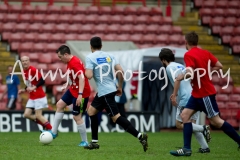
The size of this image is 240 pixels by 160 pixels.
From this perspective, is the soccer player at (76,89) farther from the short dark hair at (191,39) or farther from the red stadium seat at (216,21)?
the red stadium seat at (216,21)

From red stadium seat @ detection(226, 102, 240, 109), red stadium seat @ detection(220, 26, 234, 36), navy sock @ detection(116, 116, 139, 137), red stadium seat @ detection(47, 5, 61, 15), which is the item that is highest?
red stadium seat @ detection(47, 5, 61, 15)

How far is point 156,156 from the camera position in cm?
1012

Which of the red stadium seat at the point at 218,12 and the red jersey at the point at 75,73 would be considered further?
the red stadium seat at the point at 218,12

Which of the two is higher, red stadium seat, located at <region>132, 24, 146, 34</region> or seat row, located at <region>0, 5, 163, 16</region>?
seat row, located at <region>0, 5, 163, 16</region>

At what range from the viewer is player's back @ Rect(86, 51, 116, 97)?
11172 millimetres

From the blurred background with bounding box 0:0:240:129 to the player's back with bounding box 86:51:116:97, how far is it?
8.91 metres

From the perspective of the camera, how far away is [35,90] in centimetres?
1548

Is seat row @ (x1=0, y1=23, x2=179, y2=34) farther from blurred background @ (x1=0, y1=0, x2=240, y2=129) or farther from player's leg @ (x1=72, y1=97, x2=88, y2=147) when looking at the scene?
player's leg @ (x1=72, y1=97, x2=88, y2=147)

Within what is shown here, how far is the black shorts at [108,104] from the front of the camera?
1110cm

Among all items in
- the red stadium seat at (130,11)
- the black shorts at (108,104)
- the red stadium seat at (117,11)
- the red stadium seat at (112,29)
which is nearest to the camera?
the black shorts at (108,104)

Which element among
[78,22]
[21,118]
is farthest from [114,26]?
[21,118]

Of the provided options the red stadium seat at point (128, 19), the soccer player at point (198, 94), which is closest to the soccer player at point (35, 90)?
the soccer player at point (198, 94)

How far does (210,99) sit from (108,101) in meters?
1.98

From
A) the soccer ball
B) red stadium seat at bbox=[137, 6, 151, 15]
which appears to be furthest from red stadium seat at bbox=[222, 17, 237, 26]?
the soccer ball
